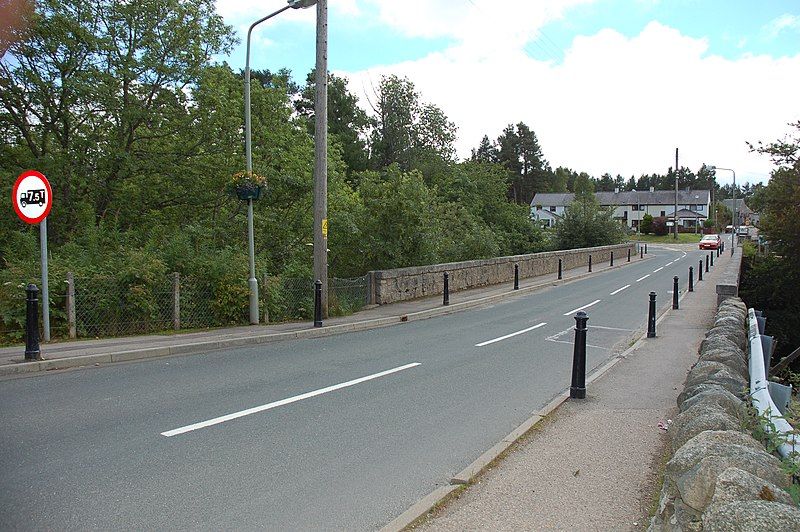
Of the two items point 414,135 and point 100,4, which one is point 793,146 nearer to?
point 100,4

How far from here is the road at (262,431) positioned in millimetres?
4281

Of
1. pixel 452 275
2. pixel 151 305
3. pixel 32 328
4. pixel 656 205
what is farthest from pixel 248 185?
pixel 656 205

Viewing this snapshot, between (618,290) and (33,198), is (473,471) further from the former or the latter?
(618,290)

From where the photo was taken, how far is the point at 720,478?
122 inches

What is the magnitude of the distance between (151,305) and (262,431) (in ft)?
23.7

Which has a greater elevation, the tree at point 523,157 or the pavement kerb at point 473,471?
the tree at point 523,157

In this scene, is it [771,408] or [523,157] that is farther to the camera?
[523,157]

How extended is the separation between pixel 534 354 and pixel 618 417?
13.5 ft

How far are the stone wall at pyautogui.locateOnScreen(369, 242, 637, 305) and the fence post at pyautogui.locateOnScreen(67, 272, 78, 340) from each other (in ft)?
28.8

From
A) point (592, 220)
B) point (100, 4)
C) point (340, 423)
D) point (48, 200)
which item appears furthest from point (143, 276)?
point (592, 220)

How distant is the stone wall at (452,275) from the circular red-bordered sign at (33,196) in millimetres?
9743

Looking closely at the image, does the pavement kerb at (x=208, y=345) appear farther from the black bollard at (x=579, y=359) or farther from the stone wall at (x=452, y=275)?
the black bollard at (x=579, y=359)

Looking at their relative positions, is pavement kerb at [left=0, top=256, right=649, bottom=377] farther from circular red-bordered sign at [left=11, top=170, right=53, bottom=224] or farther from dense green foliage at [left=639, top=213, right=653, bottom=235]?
dense green foliage at [left=639, top=213, right=653, bottom=235]

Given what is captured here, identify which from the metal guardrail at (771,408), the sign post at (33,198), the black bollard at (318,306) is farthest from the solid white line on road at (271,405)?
the sign post at (33,198)
